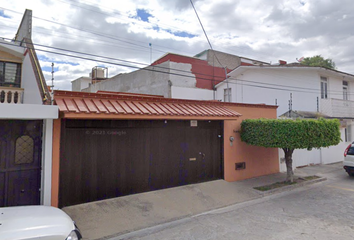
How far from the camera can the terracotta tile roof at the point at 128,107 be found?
5584 millimetres

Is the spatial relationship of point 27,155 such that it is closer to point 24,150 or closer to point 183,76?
point 24,150

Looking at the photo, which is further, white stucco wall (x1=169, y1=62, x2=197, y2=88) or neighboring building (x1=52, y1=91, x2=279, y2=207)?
white stucco wall (x1=169, y1=62, x2=197, y2=88)

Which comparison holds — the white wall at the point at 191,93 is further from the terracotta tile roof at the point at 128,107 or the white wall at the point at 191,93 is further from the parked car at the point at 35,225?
the parked car at the point at 35,225

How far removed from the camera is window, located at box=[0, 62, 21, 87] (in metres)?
9.62

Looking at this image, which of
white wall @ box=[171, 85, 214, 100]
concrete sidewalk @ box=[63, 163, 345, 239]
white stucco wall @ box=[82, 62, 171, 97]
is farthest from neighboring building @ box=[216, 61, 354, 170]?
concrete sidewalk @ box=[63, 163, 345, 239]

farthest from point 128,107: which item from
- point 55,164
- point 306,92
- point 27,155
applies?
point 306,92

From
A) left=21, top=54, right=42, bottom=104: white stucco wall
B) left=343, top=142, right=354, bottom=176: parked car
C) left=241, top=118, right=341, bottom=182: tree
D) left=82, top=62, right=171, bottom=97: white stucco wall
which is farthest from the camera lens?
left=82, top=62, right=171, bottom=97: white stucco wall

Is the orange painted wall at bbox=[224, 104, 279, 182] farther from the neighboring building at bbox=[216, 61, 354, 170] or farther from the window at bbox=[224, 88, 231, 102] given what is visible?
the window at bbox=[224, 88, 231, 102]

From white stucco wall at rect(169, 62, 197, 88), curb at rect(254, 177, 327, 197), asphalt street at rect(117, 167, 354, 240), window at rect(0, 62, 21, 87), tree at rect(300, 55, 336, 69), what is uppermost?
tree at rect(300, 55, 336, 69)

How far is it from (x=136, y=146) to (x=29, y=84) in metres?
4.91

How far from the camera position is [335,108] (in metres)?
15.1

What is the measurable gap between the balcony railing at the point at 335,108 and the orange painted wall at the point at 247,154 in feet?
21.4

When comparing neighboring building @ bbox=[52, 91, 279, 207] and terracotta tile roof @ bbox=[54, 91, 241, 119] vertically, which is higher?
terracotta tile roof @ bbox=[54, 91, 241, 119]

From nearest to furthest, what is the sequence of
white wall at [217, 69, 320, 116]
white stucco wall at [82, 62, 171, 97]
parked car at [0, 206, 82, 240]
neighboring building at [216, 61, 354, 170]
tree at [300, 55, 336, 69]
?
parked car at [0, 206, 82, 240] < neighboring building at [216, 61, 354, 170] < white wall at [217, 69, 320, 116] < white stucco wall at [82, 62, 171, 97] < tree at [300, 55, 336, 69]
